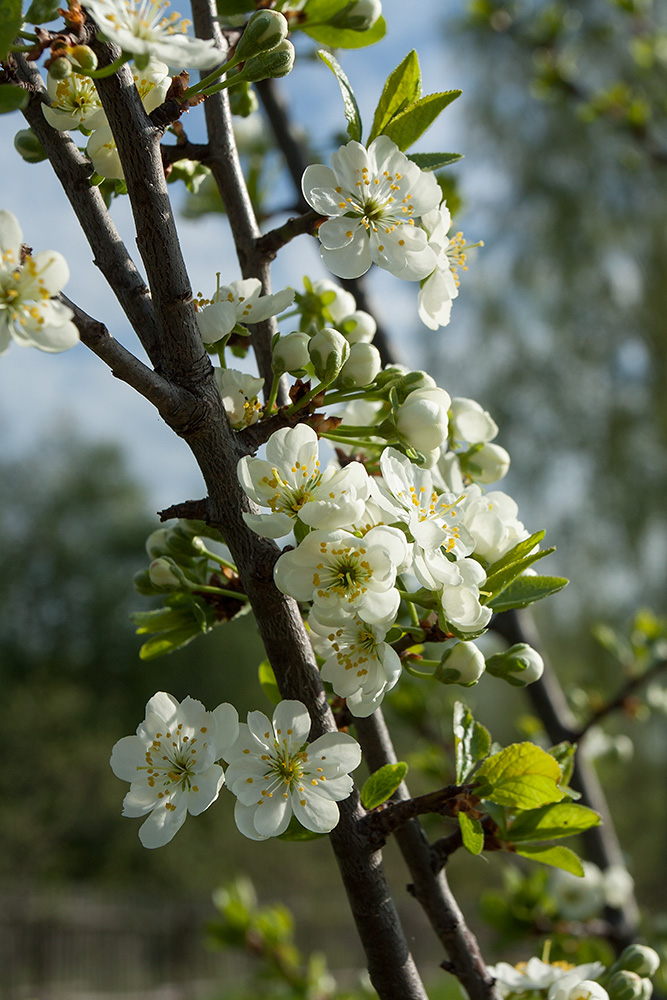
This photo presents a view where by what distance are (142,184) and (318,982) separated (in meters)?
1.54

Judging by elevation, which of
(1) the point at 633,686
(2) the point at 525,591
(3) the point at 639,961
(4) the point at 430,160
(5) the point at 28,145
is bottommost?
(3) the point at 639,961

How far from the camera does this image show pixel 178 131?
2.32 feet

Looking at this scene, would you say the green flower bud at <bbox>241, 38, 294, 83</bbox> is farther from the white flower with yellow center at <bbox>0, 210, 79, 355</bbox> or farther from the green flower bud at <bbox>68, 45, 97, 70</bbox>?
the white flower with yellow center at <bbox>0, 210, 79, 355</bbox>

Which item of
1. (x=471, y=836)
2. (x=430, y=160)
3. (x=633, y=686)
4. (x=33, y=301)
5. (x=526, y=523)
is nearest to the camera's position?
(x=33, y=301)

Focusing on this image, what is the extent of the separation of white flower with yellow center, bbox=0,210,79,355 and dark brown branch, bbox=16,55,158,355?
12 centimetres

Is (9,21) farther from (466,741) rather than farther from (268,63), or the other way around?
(466,741)

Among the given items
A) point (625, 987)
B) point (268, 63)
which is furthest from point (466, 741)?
point (268, 63)

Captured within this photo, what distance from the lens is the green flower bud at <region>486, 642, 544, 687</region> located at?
667mm

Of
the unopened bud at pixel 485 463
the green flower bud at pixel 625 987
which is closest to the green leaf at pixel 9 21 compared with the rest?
the unopened bud at pixel 485 463

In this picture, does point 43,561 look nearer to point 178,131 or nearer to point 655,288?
point 655,288

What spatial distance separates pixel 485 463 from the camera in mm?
733

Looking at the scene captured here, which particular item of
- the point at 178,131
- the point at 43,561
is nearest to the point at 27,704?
the point at 43,561

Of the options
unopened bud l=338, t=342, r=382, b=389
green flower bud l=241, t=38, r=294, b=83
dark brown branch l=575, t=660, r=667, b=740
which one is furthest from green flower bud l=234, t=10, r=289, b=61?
dark brown branch l=575, t=660, r=667, b=740

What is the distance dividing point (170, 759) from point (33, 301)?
1.02 feet
